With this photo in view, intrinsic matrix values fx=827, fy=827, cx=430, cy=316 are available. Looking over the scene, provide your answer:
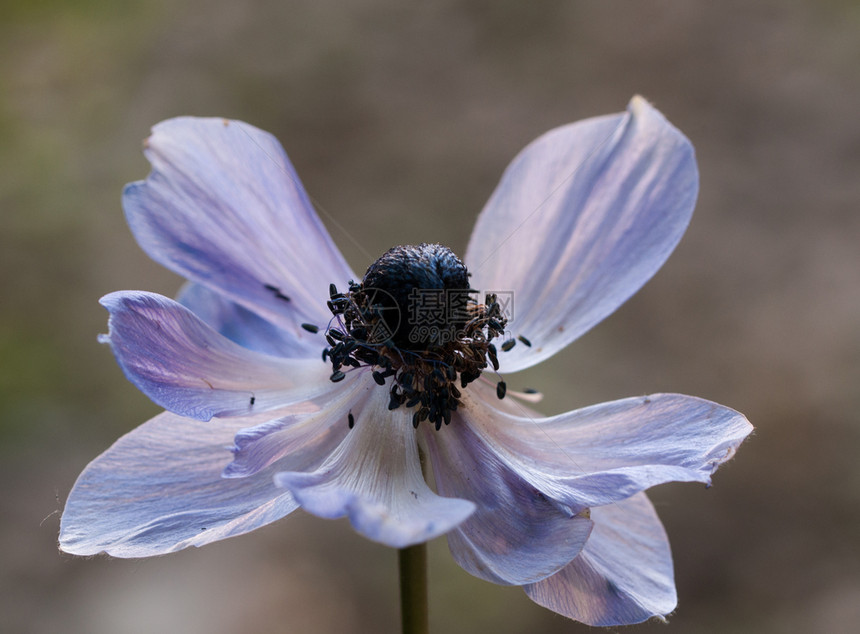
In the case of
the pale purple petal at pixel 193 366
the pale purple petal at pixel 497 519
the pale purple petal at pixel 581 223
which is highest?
the pale purple petal at pixel 581 223

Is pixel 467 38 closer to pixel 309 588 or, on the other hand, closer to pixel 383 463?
pixel 309 588

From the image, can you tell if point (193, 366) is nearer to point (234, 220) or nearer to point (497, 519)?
point (234, 220)

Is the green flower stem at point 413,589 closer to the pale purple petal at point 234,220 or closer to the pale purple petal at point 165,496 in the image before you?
the pale purple petal at point 165,496

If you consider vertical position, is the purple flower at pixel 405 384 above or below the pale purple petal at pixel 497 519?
above

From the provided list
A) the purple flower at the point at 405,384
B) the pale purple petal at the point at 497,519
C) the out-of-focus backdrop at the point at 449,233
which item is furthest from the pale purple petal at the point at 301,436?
the out-of-focus backdrop at the point at 449,233

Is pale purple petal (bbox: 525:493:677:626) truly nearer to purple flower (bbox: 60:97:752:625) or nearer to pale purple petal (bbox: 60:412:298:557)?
purple flower (bbox: 60:97:752:625)

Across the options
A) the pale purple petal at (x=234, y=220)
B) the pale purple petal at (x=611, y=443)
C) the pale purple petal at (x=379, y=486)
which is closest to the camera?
the pale purple petal at (x=379, y=486)

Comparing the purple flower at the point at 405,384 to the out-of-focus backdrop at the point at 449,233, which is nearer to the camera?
the purple flower at the point at 405,384

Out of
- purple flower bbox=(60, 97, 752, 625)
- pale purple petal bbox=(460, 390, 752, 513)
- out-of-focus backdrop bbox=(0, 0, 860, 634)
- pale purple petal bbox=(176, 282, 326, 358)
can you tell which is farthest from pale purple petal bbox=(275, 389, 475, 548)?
out-of-focus backdrop bbox=(0, 0, 860, 634)
